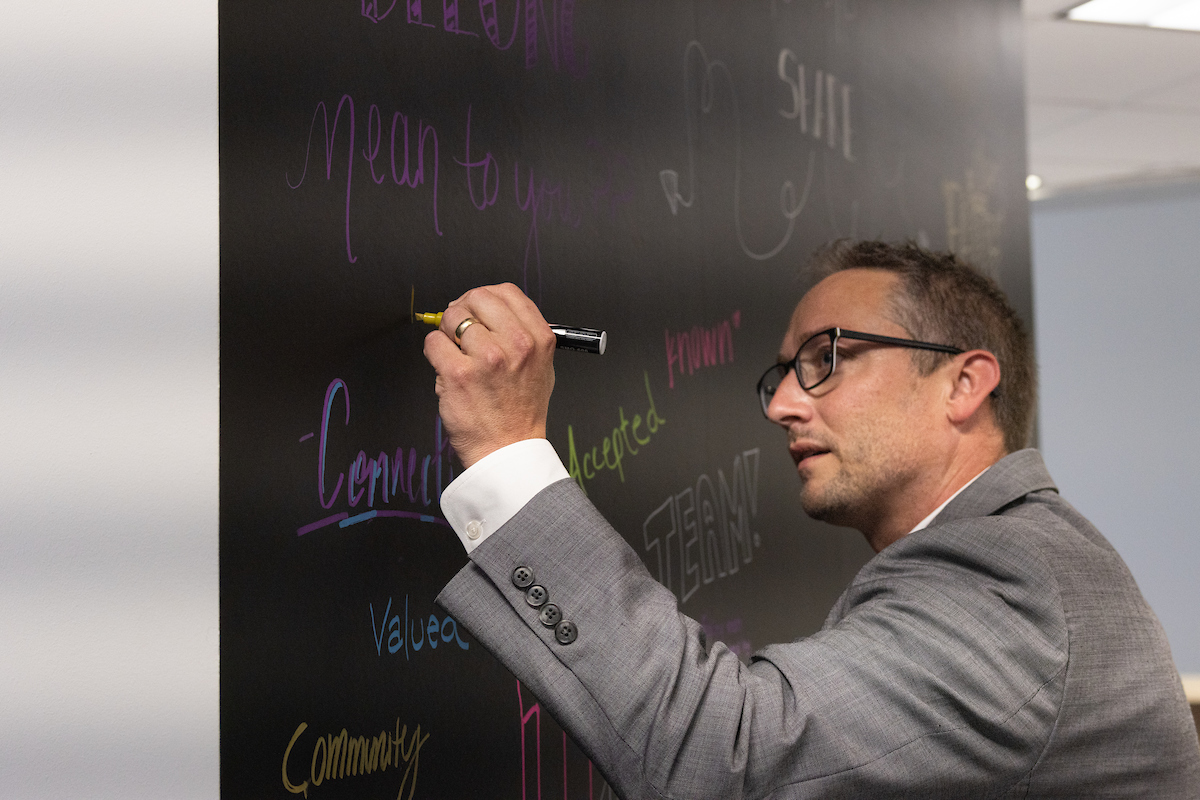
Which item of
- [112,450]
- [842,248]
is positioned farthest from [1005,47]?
[112,450]

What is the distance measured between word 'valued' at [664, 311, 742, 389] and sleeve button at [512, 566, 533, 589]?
0.60m

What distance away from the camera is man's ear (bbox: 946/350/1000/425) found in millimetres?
1146

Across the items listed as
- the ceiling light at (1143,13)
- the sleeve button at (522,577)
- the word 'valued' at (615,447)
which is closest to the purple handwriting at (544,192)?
the word 'valued' at (615,447)

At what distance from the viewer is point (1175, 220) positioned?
5.02 m

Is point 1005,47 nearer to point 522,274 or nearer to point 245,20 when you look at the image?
point 522,274

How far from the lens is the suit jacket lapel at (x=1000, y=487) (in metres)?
1.02

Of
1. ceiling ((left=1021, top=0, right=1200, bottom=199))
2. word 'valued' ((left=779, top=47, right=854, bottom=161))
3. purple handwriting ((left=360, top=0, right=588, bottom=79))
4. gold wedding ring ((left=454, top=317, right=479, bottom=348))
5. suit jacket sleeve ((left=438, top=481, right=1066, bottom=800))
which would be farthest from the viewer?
ceiling ((left=1021, top=0, right=1200, bottom=199))

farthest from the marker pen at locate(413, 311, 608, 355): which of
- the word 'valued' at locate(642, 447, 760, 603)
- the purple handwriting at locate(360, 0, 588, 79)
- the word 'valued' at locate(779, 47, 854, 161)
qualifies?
the word 'valued' at locate(779, 47, 854, 161)

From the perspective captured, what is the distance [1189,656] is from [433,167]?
5.32 metres

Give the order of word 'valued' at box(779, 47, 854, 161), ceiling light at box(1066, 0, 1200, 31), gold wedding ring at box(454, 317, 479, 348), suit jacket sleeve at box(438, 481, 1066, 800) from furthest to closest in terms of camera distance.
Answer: ceiling light at box(1066, 0, 1200, 31), word 'valued' at box(779, 47, 854, 161), gold wedding ring at box(454, 317, 479, 348), suit jacket sleeve at box(438, 481, 1066, 800)

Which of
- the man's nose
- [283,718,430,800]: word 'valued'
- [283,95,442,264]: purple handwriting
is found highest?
[283,95,442,264]: purple handwriting

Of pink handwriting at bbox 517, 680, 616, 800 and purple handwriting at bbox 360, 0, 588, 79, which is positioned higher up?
purple handwriting at bbox 360, 0, 588, 79

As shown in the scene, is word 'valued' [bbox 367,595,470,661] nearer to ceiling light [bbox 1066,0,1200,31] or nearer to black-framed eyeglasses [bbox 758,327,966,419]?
black-framed eyeglasses [bbox 758,327,966,419]

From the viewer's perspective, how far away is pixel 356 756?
35.7 inches
